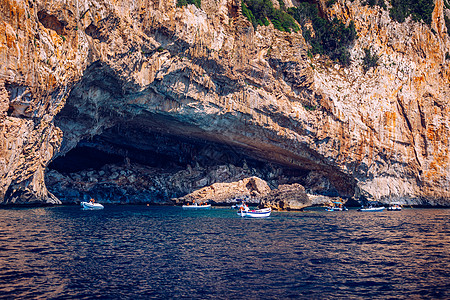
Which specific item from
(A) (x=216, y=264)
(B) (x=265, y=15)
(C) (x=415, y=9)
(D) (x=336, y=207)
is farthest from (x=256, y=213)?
(C) (x=415, y=9)

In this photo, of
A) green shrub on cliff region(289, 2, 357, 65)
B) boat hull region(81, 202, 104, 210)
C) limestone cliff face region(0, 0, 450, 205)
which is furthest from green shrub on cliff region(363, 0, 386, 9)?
boat hull region(81, 202, 104, 210)

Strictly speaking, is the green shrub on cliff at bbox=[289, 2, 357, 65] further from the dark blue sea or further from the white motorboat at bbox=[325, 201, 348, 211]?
the dark blue sea

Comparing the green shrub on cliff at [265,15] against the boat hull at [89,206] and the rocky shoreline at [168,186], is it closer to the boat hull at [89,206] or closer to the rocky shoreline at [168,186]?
the rocky shoreline at [168,186]

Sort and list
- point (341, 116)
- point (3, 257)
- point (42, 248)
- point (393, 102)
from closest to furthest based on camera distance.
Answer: point (3, 257)
point (42, 248)
point (341, 116)
point (393, 102)

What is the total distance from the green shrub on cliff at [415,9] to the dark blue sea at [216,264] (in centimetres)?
5574

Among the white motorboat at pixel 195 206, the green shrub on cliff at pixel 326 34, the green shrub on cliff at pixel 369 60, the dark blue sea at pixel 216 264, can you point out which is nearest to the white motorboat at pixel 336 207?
the white motorboat at pixel 195 206

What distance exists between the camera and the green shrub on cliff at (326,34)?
2854 inches

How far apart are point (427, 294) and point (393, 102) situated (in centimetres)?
6137

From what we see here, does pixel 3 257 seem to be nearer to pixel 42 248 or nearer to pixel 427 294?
pixel 42 248

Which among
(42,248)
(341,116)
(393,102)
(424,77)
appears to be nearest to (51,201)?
(42,248)

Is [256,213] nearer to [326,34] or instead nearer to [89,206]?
[89,206]

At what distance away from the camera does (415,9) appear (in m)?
79.4

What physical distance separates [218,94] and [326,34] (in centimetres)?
2744

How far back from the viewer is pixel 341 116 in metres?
67.2
